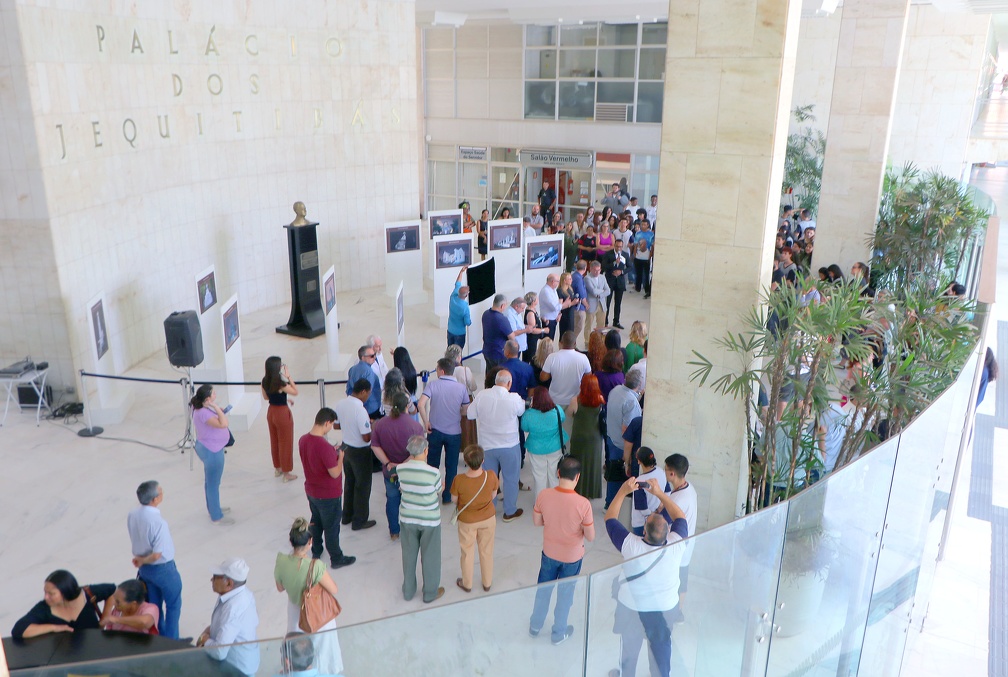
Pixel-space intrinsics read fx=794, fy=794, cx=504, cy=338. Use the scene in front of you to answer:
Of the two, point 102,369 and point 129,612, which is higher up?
point 129,612

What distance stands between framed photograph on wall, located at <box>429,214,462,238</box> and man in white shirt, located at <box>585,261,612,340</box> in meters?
3.83

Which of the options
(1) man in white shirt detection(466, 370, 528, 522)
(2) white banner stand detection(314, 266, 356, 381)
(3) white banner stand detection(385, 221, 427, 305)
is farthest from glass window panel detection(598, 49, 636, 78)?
(1) man in white shirt detection(466, 370, 528, 522)

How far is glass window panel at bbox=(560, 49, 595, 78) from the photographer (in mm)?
21797

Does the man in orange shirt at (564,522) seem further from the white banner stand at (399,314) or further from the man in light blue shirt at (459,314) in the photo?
the white banner stand at (399,314)

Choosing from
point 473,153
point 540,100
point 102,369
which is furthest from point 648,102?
point 102,369

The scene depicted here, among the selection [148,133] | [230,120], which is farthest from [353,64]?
[148,133]

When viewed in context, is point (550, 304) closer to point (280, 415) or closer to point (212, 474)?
point (280, 415)

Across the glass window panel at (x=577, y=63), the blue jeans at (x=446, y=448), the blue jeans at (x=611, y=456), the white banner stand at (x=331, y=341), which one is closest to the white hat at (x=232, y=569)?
the blue jeans at (x=446, y=448)

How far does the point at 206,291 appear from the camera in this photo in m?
10.0

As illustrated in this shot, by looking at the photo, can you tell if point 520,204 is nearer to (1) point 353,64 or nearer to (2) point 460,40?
(2) point 460,40

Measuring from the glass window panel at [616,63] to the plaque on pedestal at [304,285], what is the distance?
11908mm

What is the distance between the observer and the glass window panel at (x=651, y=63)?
20828 mm

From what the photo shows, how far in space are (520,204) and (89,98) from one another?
→ 15054 millimetres

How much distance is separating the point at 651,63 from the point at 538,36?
11.3ft
